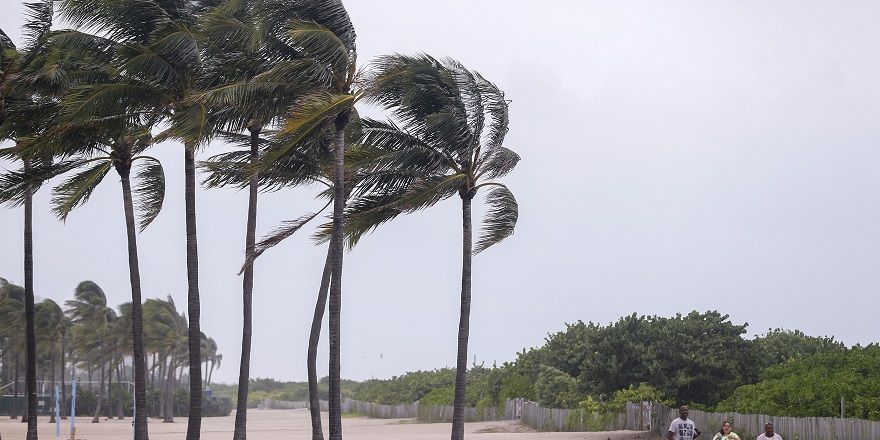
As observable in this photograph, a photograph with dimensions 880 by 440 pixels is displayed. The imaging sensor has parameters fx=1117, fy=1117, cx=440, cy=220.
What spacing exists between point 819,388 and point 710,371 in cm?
782

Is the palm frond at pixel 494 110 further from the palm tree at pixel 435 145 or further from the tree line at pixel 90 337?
the tree line at pixel 90 337

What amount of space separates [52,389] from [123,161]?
248 ft

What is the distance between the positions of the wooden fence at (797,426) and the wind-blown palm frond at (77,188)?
19317 millimetres

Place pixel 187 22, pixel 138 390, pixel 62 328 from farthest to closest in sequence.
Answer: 1. pixel 62 328
2. pixel 138 390
3. pixel 187 22

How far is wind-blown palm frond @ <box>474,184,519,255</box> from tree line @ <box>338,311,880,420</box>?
12.2m

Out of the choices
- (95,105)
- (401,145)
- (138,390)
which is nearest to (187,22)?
(95,105)

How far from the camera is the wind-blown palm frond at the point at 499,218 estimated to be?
24219mm

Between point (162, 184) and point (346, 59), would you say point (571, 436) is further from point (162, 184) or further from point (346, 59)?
point (346, 59)

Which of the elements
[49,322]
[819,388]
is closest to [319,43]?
[819,388]

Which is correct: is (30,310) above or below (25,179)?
below

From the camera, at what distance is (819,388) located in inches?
1289

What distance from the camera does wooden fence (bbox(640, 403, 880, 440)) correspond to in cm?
2875

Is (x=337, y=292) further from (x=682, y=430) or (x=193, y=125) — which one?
(x=682, y=430)

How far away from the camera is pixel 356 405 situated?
93125mm
